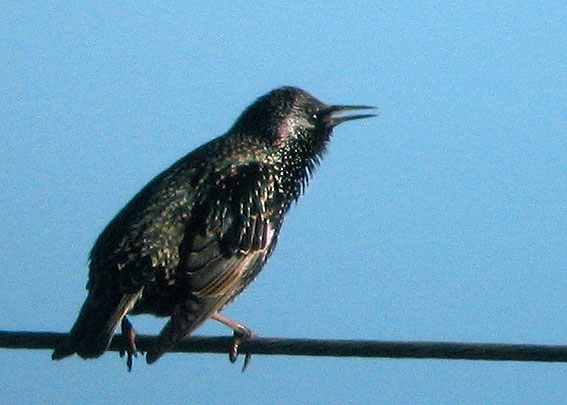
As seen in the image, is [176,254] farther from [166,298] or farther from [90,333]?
[90,333]

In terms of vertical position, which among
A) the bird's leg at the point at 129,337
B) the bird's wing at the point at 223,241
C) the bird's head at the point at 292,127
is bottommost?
the bird's leg at the point at 129,337

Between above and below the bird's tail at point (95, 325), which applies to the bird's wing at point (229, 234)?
above

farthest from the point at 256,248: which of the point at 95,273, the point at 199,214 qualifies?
the point at 95,273

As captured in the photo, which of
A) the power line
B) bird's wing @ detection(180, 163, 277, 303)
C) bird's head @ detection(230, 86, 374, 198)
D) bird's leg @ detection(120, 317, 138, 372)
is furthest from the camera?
bird's head @ detection(230, 86, 374, 198)

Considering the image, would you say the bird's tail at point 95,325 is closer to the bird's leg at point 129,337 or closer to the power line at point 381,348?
the bird's leg at point 129,337

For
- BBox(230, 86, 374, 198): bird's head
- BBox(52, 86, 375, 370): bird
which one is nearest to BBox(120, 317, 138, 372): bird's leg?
BBox(52, 86, 375, 370): bird

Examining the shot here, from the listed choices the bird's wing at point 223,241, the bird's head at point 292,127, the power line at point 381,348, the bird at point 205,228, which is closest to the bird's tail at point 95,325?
the bird at point 205,228

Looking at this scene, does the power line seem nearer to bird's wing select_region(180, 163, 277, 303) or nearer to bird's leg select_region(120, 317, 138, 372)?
bird's leg select_region(120, 317, 138, 372)

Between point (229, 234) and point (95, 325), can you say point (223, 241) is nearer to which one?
point (229, 234)

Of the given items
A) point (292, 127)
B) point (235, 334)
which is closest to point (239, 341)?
point (235, 334)
